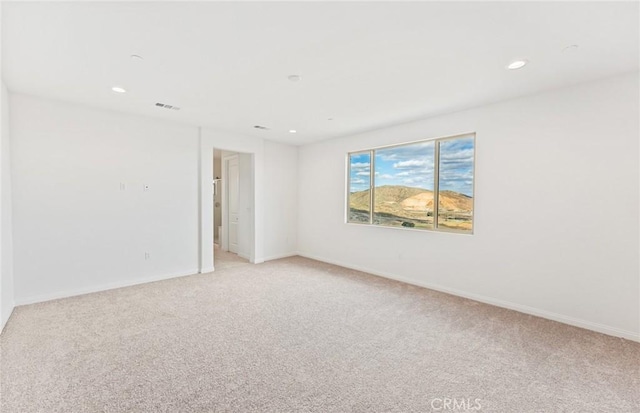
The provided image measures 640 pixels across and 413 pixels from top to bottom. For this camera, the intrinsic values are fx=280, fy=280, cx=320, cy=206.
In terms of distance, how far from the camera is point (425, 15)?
1.92 meters

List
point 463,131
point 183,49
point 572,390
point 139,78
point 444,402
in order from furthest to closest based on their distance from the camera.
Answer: point 463,131
point 139,78
point 183,49
point 572,390
point 444,402

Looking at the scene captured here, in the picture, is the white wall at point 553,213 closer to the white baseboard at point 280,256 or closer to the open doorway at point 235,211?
the white baseboard at point 280,256

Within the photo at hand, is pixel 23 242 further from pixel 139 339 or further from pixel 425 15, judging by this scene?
pixel 425 15

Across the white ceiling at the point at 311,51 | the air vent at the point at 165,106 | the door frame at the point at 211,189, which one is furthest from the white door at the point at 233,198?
the white ceiling at the point at 311,51

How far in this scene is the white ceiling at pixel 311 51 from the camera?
1.90 metres

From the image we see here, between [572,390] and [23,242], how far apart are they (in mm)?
5800

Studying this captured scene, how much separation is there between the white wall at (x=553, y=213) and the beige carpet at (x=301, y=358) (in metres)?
0.34

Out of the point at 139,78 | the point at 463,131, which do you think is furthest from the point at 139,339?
the point at 463,131

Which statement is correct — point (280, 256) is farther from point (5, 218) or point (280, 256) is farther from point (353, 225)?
point (5, 218)

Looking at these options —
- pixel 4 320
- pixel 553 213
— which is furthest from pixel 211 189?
pixel 553 213

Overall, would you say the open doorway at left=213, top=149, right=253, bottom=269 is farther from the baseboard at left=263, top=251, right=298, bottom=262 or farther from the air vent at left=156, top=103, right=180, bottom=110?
the air vent at left=156, top=103, right=180, bottom=110

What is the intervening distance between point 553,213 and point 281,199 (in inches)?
190

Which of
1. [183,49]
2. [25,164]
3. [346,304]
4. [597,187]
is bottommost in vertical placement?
[346,304]

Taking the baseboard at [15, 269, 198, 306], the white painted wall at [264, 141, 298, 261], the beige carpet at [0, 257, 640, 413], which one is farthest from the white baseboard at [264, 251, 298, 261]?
the beige carpet at [0, 257, 640, 413]
